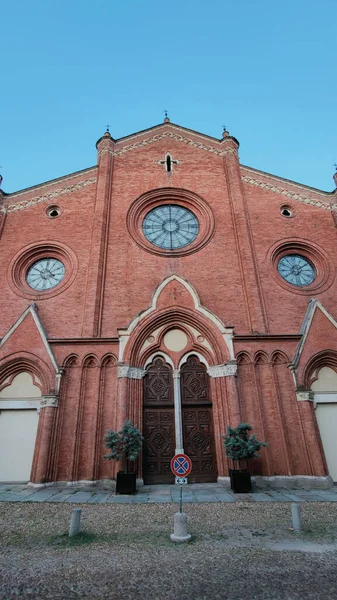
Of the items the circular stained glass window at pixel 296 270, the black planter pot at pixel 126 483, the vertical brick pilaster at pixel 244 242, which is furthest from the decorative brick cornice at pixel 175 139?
Result: the black planter pot at pixel 126 483

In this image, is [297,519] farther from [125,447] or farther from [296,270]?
[296,270]

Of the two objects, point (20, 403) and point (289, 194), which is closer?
point (20, 403)

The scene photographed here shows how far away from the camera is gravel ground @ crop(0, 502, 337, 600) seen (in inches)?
164

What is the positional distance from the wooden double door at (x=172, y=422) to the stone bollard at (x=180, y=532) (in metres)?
5.80

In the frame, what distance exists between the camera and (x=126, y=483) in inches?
390

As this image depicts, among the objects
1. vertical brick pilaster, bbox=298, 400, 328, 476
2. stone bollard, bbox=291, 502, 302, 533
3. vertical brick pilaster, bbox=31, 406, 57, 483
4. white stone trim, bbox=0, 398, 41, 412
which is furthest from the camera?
white stone trim, bbox=0, 398, 41, 412

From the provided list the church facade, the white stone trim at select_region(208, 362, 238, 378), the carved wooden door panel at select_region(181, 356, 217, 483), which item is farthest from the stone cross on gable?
the white stone trim at select_region(208, 362, 238, 378)

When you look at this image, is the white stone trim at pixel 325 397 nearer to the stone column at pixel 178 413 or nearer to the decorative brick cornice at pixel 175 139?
the stone column at pixel 178 413

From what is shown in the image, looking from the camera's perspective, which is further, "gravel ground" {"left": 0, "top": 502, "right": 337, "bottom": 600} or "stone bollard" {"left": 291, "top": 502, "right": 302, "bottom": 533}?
"stone bollard" {"left": 291, "top": 502, "right": 302, "bottom": 533}

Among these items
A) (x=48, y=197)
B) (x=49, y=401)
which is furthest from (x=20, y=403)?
(x=48, y=197)

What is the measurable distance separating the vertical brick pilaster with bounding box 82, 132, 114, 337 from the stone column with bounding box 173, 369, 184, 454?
3817 mm

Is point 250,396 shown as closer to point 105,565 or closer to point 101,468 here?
point 101,468

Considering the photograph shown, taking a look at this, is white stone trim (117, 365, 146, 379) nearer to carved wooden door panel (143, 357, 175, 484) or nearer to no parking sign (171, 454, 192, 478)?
carved wooden door panel (143, 357, 175, 484)

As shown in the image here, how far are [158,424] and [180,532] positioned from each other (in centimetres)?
632
